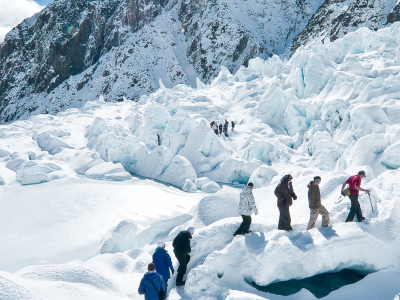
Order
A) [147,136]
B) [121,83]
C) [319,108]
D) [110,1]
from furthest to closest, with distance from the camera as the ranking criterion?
[110,1], [121,83], [147,136], [319,108]

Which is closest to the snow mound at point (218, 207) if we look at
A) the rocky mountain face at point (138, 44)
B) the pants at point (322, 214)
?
the pants at point (322, 214)

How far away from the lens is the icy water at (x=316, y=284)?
14.4 ft

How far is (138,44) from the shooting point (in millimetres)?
61375

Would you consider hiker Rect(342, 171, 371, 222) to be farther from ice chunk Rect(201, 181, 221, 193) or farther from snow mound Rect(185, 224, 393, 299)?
ice chunk Rect(201, 181, 221, 193)

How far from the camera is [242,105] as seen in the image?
23859 mm

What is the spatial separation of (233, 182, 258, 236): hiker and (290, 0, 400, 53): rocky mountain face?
35.7m

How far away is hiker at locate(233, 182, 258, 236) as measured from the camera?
496 centimetres

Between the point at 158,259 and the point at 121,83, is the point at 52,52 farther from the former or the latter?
the point at 158,259

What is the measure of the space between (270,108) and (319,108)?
10.7 ft

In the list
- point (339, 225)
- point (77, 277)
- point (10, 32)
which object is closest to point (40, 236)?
point (77, 277)

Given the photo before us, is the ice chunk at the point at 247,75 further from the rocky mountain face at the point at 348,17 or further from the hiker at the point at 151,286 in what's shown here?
the hiker at the point at 151,286

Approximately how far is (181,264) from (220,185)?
1114cm

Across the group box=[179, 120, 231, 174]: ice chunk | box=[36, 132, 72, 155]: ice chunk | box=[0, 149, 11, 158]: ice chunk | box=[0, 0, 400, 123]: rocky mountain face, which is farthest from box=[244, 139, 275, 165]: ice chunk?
box=[0, 0, 400, 123]: rocky mountain face

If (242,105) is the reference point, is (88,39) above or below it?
above
